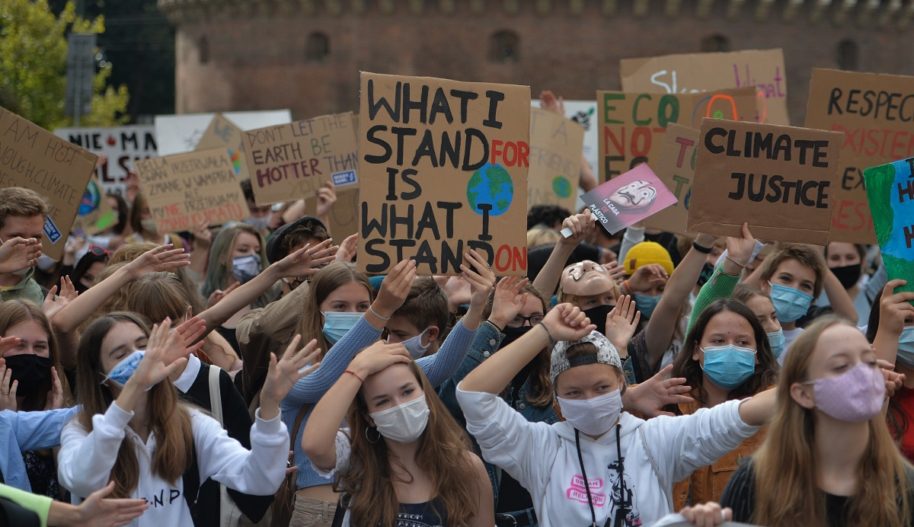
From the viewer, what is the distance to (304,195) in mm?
10352

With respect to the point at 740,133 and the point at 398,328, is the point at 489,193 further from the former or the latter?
the point at 740,133

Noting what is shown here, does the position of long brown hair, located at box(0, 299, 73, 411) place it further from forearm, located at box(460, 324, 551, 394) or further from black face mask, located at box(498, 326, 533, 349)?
black face mask, located at box(498, 326, 533, 349)


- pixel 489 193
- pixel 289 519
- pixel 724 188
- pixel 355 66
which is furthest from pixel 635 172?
pixel 355 66

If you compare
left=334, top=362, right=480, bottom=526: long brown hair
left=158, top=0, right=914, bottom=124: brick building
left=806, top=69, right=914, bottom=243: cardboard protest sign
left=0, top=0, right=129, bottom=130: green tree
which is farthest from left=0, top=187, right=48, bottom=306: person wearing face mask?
left=0, top=0, right=129, bottom=130: green tree

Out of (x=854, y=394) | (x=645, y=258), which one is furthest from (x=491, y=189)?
(x=854, y=394)

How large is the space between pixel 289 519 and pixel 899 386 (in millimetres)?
2415

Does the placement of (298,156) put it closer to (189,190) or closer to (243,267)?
(189,190)

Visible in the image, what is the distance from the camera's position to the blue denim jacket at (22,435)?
4816 mm

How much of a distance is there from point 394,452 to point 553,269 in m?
1.98

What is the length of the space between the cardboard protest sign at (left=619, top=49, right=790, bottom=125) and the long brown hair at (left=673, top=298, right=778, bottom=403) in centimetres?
674

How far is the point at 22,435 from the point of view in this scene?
15.9 feet

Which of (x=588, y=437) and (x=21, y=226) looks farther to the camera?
(x=21, y=226)

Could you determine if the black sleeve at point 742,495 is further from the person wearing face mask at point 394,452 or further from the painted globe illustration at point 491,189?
the painted globe illustration at point 491,189

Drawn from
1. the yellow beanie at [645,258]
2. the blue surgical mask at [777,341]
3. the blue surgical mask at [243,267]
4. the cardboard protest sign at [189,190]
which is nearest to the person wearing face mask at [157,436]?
the blue surgical mask at [777,341]
